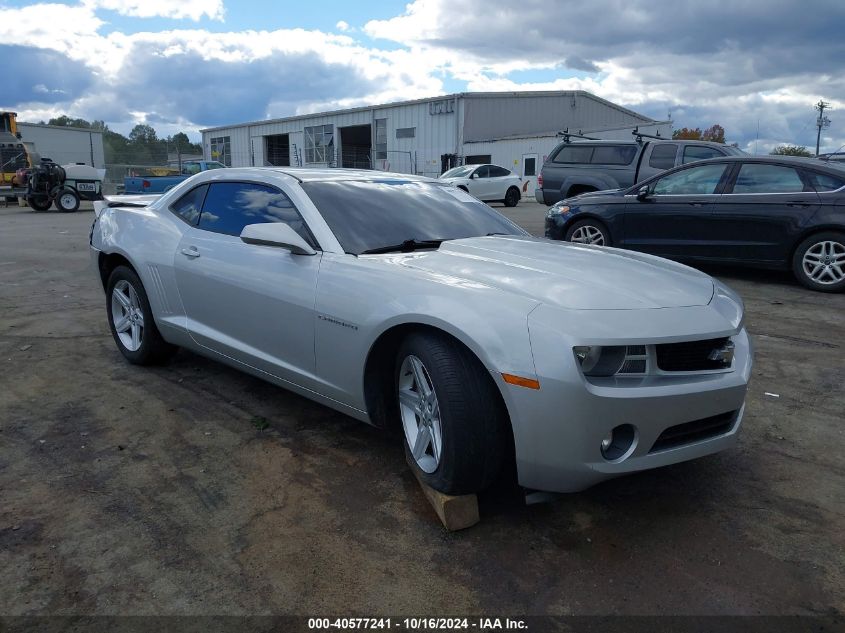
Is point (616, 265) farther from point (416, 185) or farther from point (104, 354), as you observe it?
point (104, 354)

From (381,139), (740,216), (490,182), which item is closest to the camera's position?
(740,216)

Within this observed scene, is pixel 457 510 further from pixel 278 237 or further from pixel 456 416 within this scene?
pixel 278 237

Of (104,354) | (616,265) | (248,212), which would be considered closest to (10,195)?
(104,354)

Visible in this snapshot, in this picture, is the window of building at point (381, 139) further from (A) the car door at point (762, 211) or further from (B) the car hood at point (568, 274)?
(B) the car hood at point (568, 274)

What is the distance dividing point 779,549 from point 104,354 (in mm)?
4820

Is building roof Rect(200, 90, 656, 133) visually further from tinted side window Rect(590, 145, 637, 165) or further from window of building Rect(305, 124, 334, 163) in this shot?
tinted side window Rect(590, 145, 637, 165)

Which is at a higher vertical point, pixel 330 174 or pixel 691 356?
pixel 330 174

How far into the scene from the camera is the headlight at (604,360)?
2641 millimetres

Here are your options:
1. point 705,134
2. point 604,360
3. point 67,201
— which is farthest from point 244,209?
point 705,134

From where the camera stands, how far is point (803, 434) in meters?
3.88

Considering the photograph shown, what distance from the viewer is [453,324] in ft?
9.22

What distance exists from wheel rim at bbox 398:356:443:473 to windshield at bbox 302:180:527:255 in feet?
2.54

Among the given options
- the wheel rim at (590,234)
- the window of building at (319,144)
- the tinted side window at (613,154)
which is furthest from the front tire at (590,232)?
the window of building at (319,144)

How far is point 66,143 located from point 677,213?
36999 mm
